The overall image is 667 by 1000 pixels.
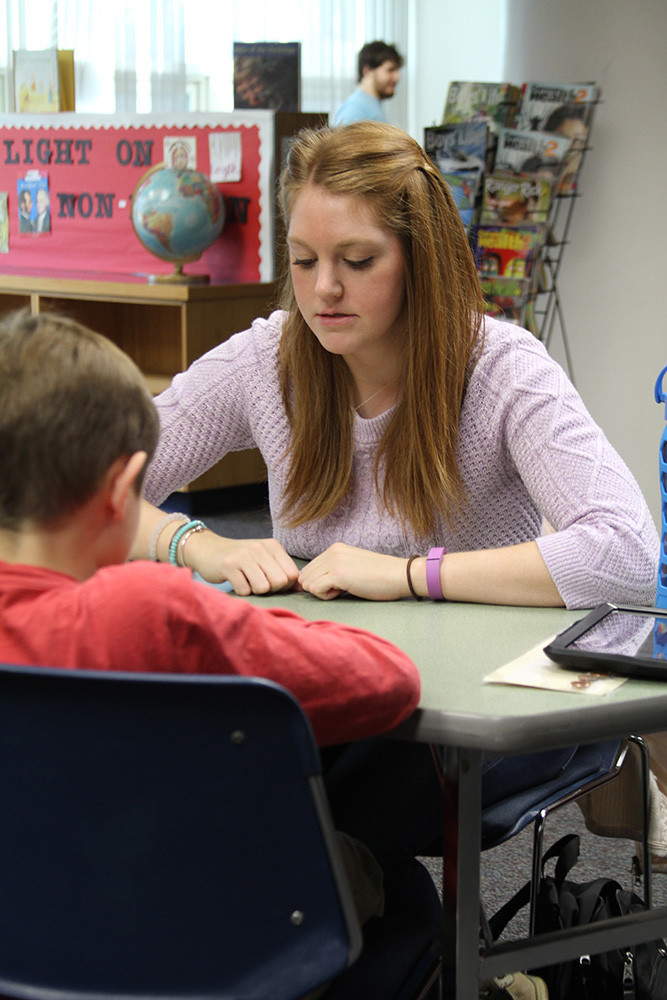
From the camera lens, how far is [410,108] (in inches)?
298

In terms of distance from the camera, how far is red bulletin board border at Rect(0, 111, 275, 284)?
4109 mm

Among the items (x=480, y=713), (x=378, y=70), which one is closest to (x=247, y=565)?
(x=480, y=713)

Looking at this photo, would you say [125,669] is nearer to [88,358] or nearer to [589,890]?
Result: [88,358]

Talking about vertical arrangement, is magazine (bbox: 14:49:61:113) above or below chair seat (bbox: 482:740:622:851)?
above

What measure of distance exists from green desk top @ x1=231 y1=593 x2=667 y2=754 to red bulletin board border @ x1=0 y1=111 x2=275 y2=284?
3122 mm

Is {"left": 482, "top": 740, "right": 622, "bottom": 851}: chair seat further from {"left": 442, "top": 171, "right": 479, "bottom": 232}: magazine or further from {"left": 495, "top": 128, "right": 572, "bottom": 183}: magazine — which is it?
{"left": 495, "top": 128, "right": 572, "bottom": 183}: magazine

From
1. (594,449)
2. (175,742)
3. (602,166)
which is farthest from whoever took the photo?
(602,166)

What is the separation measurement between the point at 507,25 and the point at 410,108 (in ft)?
8.96

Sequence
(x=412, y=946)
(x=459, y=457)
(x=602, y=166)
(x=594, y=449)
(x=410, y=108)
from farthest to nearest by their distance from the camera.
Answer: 1. (x=410, y=108)
2. (x=602, y=166)
3. (x=459, y=457)
4. (x=594, y=449)
5. (x=412, y=946)

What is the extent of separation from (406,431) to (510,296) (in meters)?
2.98

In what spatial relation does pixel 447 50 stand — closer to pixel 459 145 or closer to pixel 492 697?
pixel 459 145

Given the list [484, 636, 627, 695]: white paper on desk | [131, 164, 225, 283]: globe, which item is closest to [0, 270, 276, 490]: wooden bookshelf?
[131, 164, 225, 283]: globe

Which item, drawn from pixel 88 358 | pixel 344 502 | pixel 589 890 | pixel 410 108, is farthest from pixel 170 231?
pixel 410 108

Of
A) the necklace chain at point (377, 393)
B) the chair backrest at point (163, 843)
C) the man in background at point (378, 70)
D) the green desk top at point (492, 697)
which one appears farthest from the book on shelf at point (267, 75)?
the chair backrest at point (163, 843)
